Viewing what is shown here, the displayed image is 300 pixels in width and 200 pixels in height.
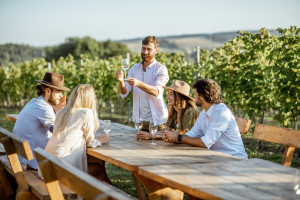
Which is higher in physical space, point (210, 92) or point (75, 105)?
point (210, 92)

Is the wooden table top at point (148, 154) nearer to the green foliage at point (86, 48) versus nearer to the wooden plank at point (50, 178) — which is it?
the wooden plank at point (50, 178)

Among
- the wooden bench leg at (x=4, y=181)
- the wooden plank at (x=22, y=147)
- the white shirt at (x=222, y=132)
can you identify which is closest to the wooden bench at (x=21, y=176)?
the wooden plank at (x=22, y=147)

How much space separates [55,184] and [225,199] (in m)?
0.95

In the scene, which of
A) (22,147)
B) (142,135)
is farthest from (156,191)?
(22,147)

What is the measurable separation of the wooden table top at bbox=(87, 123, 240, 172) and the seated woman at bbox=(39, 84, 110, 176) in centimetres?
11

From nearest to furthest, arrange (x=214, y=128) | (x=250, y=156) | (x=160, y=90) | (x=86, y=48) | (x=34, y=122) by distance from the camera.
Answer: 1. (x=214, y=128)
2. (x=34, y=122)
3. (x=160, y=90)
4. (x=250, y=156)
5. (x=86, y=48)

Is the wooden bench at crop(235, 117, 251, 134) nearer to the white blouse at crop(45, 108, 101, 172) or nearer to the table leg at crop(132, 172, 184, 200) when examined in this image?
the table leg at crop(132, 172, 184, 200)

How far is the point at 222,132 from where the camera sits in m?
2.81

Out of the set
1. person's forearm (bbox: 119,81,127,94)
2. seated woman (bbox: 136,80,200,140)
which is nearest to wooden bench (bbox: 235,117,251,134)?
seated woman (bbox: 136,80,200,140)

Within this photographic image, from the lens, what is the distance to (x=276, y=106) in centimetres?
586

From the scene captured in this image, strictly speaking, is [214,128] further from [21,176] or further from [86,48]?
[86,48]

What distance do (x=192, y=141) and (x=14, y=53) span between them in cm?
3631

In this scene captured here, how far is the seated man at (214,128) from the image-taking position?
278cm

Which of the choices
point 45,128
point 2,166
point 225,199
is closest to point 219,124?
point 225,199
